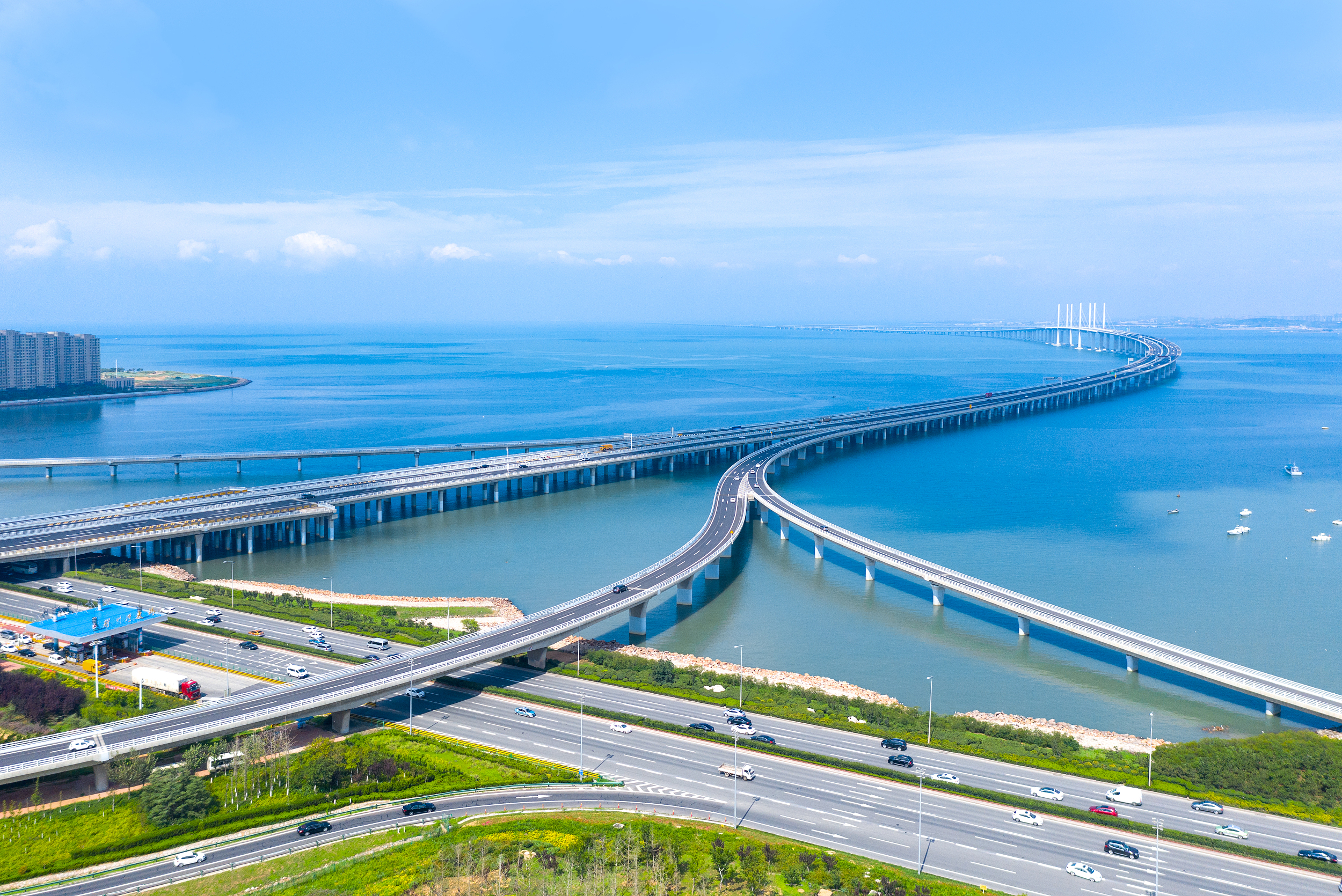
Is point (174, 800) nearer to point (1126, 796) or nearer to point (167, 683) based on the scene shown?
point (167, 683)

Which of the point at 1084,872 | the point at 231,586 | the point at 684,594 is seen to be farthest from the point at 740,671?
the point at 231,586

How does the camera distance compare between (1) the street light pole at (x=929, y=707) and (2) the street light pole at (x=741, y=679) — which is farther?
(2) the street light pole at (x=741, y=679)

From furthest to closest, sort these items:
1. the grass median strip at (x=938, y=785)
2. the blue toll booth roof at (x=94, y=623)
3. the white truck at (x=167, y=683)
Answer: the blue toll booth roof at (x=94, y=623) < the white truck at (x=167, y=683) < the grass median strip at (x=938, y=785)

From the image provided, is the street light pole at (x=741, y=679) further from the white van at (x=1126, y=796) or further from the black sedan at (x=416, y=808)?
the white van at (x=1126, y=796)

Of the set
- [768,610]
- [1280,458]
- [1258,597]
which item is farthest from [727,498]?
[1280,458]

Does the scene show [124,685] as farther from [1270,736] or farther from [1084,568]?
[1084,568]

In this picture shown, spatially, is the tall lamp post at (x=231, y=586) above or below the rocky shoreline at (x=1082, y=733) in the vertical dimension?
above

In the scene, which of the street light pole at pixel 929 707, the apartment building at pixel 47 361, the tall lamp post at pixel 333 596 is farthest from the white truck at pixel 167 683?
the apartment building at pixel 47 361
